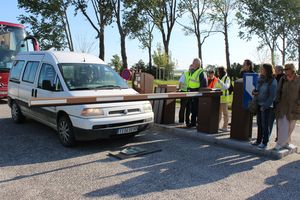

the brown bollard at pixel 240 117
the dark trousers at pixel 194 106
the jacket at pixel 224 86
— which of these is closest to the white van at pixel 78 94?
the dark trousers at pixel 194 106

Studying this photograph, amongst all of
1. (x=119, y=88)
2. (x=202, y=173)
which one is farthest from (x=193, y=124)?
(x=202, y=173)

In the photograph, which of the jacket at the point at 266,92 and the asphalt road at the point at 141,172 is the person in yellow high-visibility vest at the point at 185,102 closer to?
the asphalt road at the point at 141,172

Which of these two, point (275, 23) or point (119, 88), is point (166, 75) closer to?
point (275, 23)

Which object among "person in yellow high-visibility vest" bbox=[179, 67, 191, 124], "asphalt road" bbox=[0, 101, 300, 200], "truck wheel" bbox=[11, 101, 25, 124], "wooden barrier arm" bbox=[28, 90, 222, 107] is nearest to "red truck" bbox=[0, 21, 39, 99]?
"truck wheel" bbox=[11, 101, 25, 124]

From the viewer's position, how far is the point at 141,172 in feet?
17.9

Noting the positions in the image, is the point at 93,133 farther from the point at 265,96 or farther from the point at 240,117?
the point at 265,96

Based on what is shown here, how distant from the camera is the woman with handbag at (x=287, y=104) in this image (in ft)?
20.7

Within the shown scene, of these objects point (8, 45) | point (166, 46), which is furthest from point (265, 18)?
point (8, 45)

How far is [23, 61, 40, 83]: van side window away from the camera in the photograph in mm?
8367

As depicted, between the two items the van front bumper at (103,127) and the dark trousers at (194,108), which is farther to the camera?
the dark trousers at (194,108)

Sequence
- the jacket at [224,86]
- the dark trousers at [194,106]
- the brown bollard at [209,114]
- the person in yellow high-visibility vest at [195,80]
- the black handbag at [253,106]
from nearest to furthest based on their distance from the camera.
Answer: the black handbag at [253,106]
the brown bollard at [209,114]
the jacket at [224,86]
the person in yellow high-visibility vest at [195,80]
the dark trousers at [194,106]

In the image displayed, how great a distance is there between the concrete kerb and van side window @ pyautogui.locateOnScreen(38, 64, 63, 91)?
3033 mm

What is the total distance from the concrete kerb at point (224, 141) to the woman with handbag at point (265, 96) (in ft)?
0.63

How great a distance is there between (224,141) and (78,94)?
10.8ft
